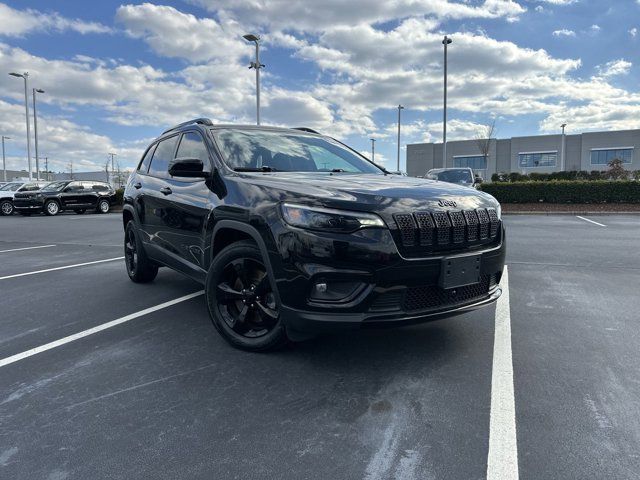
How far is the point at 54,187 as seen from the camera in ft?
78.3

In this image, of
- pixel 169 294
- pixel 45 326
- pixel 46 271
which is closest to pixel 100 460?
pixel 45 326

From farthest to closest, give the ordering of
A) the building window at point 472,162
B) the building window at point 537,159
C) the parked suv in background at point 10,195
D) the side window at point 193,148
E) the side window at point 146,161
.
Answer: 1. the building window at point 472,162
2. the building window at point 537,159
3. the parked suv in background at point 10,195
4. the side window at point 146,161
5. the side window at point 193,148

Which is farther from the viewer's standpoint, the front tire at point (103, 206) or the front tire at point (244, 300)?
the front tire at point (103, 206)

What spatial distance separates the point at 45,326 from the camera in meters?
4.38

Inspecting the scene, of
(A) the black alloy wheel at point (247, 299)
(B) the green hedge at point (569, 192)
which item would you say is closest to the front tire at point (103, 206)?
(B) the green hedge at point (569, 192)

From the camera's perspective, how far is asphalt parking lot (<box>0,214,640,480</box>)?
87.2 inches

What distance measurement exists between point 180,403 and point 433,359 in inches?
67.5

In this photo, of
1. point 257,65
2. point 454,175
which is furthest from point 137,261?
point 257,65

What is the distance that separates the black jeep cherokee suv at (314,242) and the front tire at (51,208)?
2195 centimetres

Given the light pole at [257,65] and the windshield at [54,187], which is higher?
the light pole at [257,65]

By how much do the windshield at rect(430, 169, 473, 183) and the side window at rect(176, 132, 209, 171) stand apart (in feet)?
39.6

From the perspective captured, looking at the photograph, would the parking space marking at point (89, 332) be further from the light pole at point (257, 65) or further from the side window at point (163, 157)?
the light pole at point (257, 65)

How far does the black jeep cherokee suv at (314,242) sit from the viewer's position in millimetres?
2883

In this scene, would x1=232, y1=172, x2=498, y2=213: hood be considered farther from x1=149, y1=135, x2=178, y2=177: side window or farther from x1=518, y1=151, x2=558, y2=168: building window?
x1=518, y1=151, x2=558, y2=168: building window
